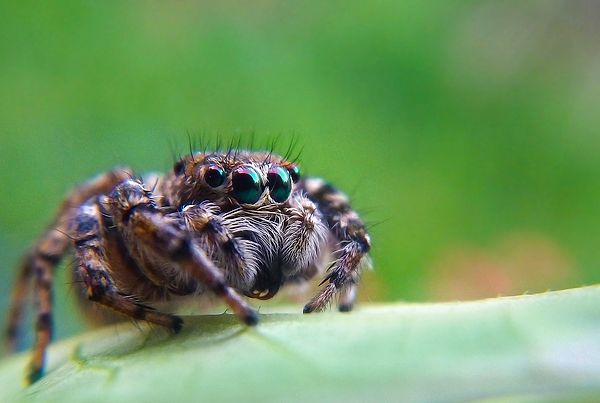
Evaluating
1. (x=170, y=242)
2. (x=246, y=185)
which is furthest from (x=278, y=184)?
(x=170, y=242)

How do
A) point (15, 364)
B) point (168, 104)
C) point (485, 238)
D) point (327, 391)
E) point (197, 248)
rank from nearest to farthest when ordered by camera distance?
point (327, 391) < point (197, 248) < point (15, 364) < point (485, 238) < point (168, 104)

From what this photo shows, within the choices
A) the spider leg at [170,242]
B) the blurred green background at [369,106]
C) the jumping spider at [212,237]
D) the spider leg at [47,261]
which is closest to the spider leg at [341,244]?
the jumping spider at [212,237]

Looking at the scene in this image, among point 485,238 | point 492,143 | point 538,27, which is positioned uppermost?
point 538,27

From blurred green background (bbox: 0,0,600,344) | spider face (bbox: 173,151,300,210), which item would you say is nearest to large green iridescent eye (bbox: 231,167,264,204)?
spider face (bbox: 173,151,300,210)

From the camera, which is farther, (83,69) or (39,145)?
(83,69)

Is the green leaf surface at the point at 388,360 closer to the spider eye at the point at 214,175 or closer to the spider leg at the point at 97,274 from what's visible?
the spider leg at the point at 97,274

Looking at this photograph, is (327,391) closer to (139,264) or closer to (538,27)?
(139,264)

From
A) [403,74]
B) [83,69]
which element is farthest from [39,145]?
[403,74]

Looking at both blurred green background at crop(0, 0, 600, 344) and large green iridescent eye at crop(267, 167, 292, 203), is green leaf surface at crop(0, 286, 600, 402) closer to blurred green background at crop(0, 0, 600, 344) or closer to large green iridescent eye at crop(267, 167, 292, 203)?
large green iridescent eye at crop(267, 167, 292, 203)
